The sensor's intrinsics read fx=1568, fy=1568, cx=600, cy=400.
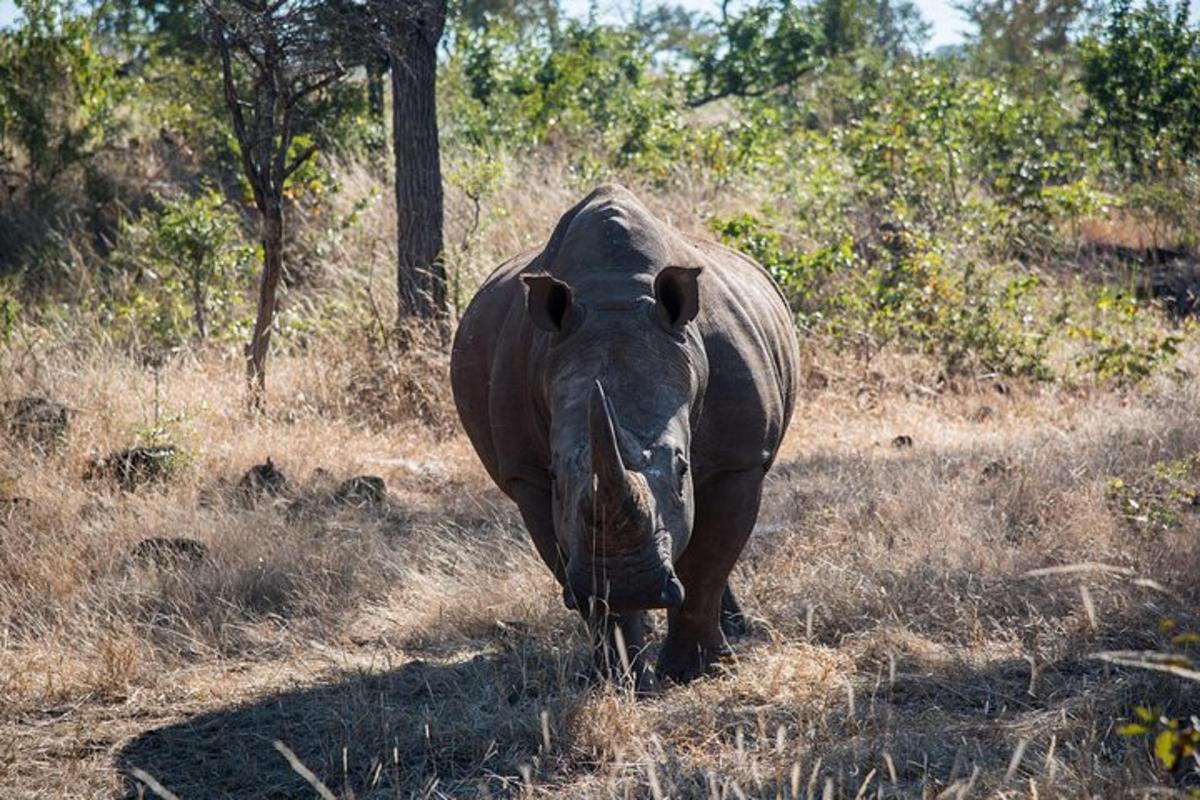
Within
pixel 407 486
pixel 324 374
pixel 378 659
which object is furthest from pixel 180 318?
pixel 378 659

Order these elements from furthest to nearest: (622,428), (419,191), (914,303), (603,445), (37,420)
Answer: (914,303)
(419,191)
(37,420)
(622,428)
(603,445)

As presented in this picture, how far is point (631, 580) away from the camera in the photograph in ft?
15.2

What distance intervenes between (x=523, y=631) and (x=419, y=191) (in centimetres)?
577

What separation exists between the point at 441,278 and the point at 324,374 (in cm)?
109

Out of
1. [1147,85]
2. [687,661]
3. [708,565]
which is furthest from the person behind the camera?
[1147,85]

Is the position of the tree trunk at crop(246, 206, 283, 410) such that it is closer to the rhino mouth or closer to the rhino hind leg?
the rhino hind leg

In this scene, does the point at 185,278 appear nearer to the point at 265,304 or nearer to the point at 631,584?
the point at 265,304

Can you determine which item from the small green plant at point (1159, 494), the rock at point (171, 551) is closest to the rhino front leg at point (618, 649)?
the small green plant at point (1159, 494)

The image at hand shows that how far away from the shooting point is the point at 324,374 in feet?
37.1

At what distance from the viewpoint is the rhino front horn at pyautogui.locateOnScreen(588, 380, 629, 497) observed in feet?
14.6

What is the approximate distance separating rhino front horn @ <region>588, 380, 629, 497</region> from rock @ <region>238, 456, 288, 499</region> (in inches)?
175

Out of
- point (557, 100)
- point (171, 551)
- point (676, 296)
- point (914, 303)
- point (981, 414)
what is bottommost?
point (981, 414)

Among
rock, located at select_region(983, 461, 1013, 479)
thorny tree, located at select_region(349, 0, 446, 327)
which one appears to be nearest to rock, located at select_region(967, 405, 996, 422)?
rock, located at select_region(983, 461, 1013, 479)

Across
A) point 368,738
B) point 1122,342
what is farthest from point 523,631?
point 1122,342
